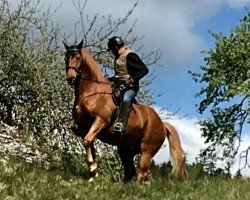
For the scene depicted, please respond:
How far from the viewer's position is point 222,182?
1450 centimetres

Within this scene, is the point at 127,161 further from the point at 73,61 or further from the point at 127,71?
the point at 73,61

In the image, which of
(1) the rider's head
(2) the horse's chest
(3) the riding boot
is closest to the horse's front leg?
(2) the horse's chest

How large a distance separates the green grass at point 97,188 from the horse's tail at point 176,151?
2.24 meters

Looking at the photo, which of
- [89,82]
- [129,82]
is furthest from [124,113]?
[89,82]

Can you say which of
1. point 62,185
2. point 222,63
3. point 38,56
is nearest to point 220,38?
point 222,63

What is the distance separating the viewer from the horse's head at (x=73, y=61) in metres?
15.0

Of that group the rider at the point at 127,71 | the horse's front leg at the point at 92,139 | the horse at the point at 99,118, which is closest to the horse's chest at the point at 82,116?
the horse at the point at 99,118

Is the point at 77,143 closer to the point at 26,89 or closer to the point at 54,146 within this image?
the point at 54,146

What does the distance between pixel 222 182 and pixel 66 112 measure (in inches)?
334

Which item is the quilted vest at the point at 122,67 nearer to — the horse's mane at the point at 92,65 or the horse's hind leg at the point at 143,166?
the horse's mane at the point at 92,65

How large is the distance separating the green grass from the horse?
46.4 inches

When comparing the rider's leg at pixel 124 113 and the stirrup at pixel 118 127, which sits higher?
the rider's leg at pixel 124 113

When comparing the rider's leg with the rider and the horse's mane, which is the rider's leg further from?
the horse's mane

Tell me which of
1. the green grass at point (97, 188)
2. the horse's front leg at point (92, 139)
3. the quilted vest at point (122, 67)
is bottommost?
the green grass at point (97, 188)
